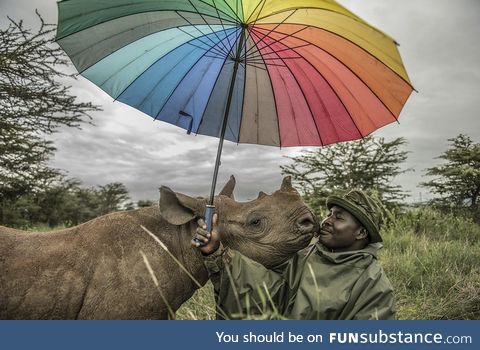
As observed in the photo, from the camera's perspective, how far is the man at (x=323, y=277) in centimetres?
335

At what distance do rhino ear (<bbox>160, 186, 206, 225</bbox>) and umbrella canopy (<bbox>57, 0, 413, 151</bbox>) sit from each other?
1018mm

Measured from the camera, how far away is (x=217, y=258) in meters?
3.37

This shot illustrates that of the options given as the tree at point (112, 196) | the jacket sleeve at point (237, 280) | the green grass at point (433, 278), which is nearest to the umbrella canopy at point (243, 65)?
the jacket sleeve at point (237, 280)

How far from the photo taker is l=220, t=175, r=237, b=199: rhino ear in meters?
4.13

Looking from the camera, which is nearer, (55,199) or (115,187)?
(55,199)

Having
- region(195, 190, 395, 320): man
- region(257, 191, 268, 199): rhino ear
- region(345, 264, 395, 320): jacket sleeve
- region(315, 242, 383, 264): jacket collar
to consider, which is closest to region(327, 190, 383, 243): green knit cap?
region(195, 190, 395, 320): man

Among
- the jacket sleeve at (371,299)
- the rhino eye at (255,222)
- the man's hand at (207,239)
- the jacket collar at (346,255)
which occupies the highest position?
the rhino eye at (255,222)

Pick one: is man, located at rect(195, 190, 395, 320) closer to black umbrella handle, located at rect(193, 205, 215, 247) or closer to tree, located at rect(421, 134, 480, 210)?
black umbrella handle, located at rect(193, 205, 215, 247)

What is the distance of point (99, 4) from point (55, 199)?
20.9 metres

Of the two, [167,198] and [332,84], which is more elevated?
[332,84]

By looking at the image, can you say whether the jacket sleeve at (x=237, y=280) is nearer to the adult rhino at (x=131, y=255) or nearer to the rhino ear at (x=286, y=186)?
the adult rhino at (x=131, y=255)

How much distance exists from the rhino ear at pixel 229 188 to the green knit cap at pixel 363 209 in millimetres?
873

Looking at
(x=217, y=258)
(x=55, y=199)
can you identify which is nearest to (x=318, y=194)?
(x=55, y=199)

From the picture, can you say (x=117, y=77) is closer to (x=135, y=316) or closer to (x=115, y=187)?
(x=135, y=316)
